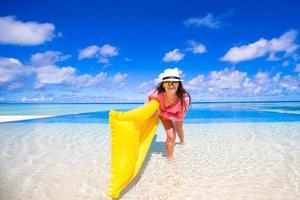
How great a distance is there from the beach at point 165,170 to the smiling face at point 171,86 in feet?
3.00

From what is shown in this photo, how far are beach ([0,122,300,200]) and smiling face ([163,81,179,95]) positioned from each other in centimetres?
92

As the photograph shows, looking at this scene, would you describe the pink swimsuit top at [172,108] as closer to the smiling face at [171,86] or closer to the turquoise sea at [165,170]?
the smiling face at [171,86]

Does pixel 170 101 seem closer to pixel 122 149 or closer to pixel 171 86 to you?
pixel 171 86

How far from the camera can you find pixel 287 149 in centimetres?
418

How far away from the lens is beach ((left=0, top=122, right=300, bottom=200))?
2.42 metres

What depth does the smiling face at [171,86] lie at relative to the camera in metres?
3.41

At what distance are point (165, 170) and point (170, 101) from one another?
3.26ft

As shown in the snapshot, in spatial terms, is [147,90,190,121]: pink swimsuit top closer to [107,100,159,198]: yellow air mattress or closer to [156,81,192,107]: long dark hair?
[156,81,192,107]: long dark hair

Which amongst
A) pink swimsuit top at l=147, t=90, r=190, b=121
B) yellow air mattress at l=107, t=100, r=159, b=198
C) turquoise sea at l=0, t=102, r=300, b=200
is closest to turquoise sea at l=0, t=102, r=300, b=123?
turquoise sea at l=0, t=102, r=300, b=200

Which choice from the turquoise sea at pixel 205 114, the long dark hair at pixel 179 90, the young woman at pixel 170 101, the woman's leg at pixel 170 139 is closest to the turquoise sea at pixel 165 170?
the woman's leg at pixel 170 139

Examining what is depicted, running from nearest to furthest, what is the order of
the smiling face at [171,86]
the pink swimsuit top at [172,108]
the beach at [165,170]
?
1. the beach at [165,170]
2. the smiling face at [171,86]
3. the pink swimsuit top at [172,108]

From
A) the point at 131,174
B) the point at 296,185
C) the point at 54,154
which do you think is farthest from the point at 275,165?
the point at 54,154

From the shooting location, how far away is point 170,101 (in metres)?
3.71

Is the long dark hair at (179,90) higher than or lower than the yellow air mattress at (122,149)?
higher
